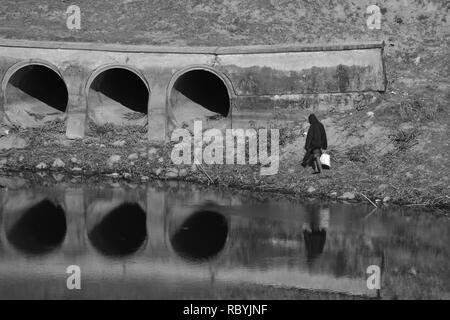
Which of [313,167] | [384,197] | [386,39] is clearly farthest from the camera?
[386,39]

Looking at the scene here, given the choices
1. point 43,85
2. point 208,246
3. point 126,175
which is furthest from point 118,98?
point 208,246

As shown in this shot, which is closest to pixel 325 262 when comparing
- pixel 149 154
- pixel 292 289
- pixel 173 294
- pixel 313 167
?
pixel 292 289

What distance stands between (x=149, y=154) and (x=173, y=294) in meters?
11.0

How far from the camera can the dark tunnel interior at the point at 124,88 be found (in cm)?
3022

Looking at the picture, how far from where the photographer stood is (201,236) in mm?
20234

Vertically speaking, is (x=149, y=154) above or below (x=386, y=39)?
below

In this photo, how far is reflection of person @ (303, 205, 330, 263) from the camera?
62.7 ft

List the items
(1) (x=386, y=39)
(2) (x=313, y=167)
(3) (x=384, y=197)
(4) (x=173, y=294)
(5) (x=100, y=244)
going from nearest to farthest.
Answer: (4) (x=173, y=294)
(5) (x=100, y=244)
(3) (x=384, y=197)
(2) (x=313, y=167)
(1) (x=386, y=39)

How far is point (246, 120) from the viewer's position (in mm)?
27625

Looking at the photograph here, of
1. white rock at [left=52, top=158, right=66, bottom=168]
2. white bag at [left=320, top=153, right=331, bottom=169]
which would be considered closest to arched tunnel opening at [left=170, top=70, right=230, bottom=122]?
white rock at [left=52, top=158, right=66, bottom=168]

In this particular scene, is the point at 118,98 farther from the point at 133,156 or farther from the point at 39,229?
the point at 39,229

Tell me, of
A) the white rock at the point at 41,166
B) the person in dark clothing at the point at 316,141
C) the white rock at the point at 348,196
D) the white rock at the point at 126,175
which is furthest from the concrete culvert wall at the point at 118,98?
the white rock at the point at 348,196

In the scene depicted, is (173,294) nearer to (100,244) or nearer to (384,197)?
(100,244)

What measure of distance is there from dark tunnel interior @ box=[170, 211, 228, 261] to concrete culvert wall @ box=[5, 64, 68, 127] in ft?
32.3
